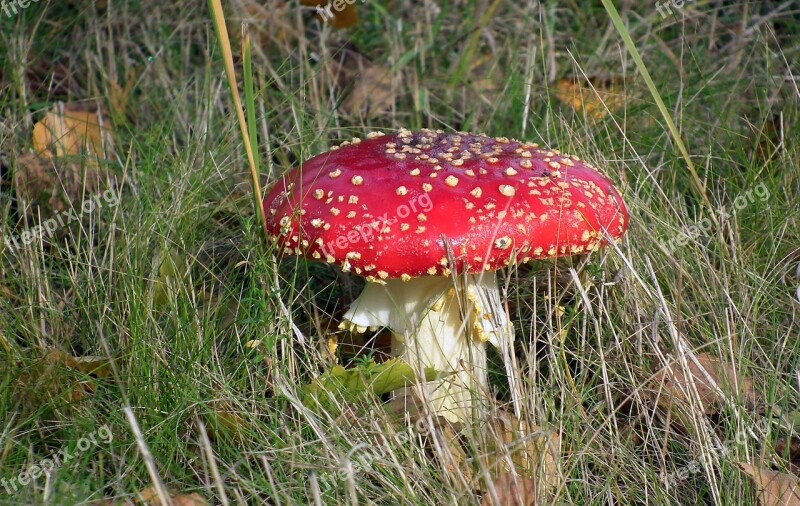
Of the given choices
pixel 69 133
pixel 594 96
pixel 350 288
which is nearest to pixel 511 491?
pixel 350 288

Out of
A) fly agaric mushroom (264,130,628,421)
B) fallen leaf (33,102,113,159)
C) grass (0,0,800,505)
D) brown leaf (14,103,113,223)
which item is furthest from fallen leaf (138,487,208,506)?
fallen leaf (33,102,113,159)

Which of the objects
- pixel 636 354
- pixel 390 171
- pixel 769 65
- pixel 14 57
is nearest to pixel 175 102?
pixel 14 57

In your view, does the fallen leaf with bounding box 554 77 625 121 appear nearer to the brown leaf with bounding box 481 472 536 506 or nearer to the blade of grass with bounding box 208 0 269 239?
the blade of grass with bounding box 208 0 269 239

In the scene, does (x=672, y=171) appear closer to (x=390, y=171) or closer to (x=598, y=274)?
(x=598, y=274)

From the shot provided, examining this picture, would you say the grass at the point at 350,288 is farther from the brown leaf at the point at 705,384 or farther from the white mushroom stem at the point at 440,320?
the white mushroom stem at the point at 440,320

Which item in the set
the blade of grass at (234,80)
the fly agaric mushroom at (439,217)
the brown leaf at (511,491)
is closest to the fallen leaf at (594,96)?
the fly agaric mushroom at (439,217)

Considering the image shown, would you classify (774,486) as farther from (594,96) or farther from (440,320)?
(594,96)
